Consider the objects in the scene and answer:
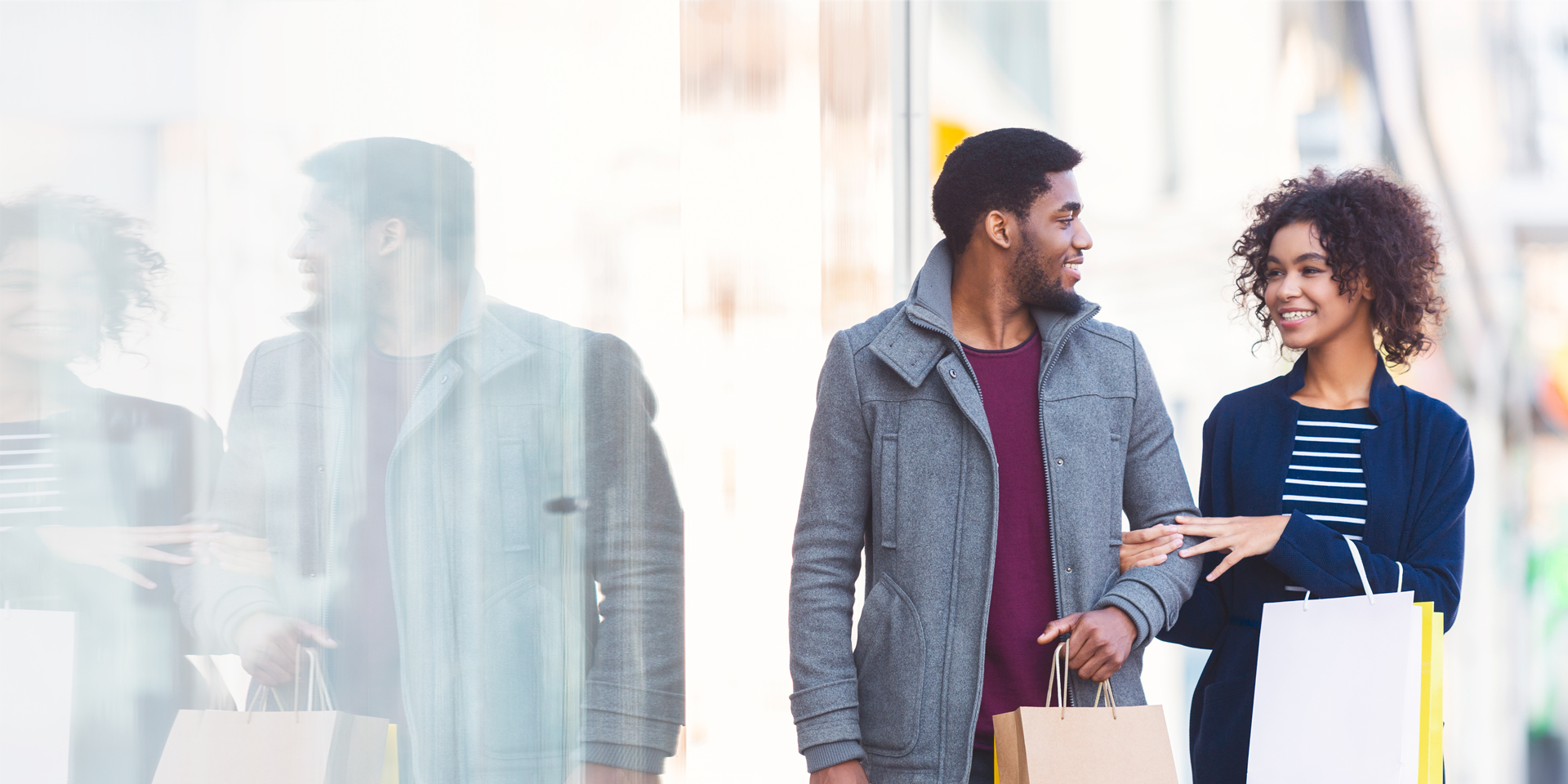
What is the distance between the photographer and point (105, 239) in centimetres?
158

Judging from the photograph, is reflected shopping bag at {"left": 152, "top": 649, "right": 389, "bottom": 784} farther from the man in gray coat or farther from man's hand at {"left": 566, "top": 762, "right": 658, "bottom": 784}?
the man in gray coat

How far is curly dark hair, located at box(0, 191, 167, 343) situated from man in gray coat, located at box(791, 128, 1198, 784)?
1.01 m

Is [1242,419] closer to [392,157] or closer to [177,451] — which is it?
[392,157]

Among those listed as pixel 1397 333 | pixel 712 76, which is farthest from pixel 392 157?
pixel 1397 333

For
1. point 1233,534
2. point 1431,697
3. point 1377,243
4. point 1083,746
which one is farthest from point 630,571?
point 1377,243

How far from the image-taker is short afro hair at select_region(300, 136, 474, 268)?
1.72 metres

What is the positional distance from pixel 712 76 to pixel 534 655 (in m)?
1.11

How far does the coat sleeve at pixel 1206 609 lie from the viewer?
210cm

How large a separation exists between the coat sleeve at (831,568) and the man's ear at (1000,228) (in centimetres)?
31

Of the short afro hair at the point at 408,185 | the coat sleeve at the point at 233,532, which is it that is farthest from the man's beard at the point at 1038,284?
the coat sleeve at the point at 233,532

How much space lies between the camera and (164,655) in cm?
158

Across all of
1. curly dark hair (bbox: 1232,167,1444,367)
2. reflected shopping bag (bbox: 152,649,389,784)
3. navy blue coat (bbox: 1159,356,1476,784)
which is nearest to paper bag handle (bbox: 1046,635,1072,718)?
navy blue coat (bbox: 1159,356,1476,784)

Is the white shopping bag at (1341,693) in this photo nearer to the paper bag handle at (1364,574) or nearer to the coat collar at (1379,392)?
the paper bag handle at (1364,574)

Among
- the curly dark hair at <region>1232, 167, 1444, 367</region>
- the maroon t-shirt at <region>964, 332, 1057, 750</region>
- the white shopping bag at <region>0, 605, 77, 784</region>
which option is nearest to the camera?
the white shopping bag at <region>0, 605, 77, 784</region>
